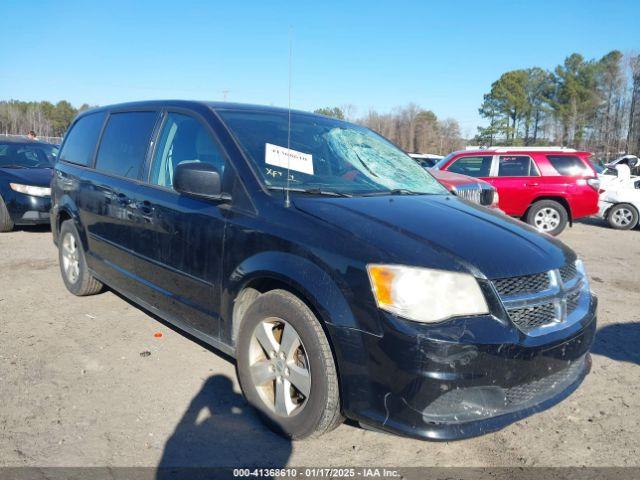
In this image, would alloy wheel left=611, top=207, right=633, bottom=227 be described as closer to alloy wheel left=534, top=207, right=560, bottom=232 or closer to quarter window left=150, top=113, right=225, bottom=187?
alloy wheel left=534, top=207, right=560, bottom=232

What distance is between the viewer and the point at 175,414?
2988 mm

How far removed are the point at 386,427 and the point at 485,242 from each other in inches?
41.4

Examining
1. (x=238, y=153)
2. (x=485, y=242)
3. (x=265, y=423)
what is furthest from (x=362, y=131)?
(x=265, y=423)

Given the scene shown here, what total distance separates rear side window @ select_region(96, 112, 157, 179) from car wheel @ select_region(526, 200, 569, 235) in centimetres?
844

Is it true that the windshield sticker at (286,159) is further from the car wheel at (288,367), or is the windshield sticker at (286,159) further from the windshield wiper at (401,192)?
the car wheel at (288,367)

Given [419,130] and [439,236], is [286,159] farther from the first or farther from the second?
[419,130]

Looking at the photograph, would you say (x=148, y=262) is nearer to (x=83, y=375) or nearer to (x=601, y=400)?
(x=83, y=375)

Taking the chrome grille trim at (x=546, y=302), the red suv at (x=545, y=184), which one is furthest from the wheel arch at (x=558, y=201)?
the chrome grille trim at (x=546, y=302)

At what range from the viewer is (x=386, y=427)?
7.48ft

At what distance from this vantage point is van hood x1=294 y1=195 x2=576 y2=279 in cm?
237

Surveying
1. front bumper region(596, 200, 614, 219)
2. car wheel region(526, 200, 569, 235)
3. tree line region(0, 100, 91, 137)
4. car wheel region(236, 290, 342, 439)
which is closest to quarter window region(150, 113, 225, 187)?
car wheel region(236, 290, 342, 439)

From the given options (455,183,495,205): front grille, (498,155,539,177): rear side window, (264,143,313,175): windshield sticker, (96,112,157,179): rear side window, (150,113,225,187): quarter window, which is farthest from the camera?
(498,155,539,177): rear side window

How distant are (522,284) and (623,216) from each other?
1119 centimetres

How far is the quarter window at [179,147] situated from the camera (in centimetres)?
329
